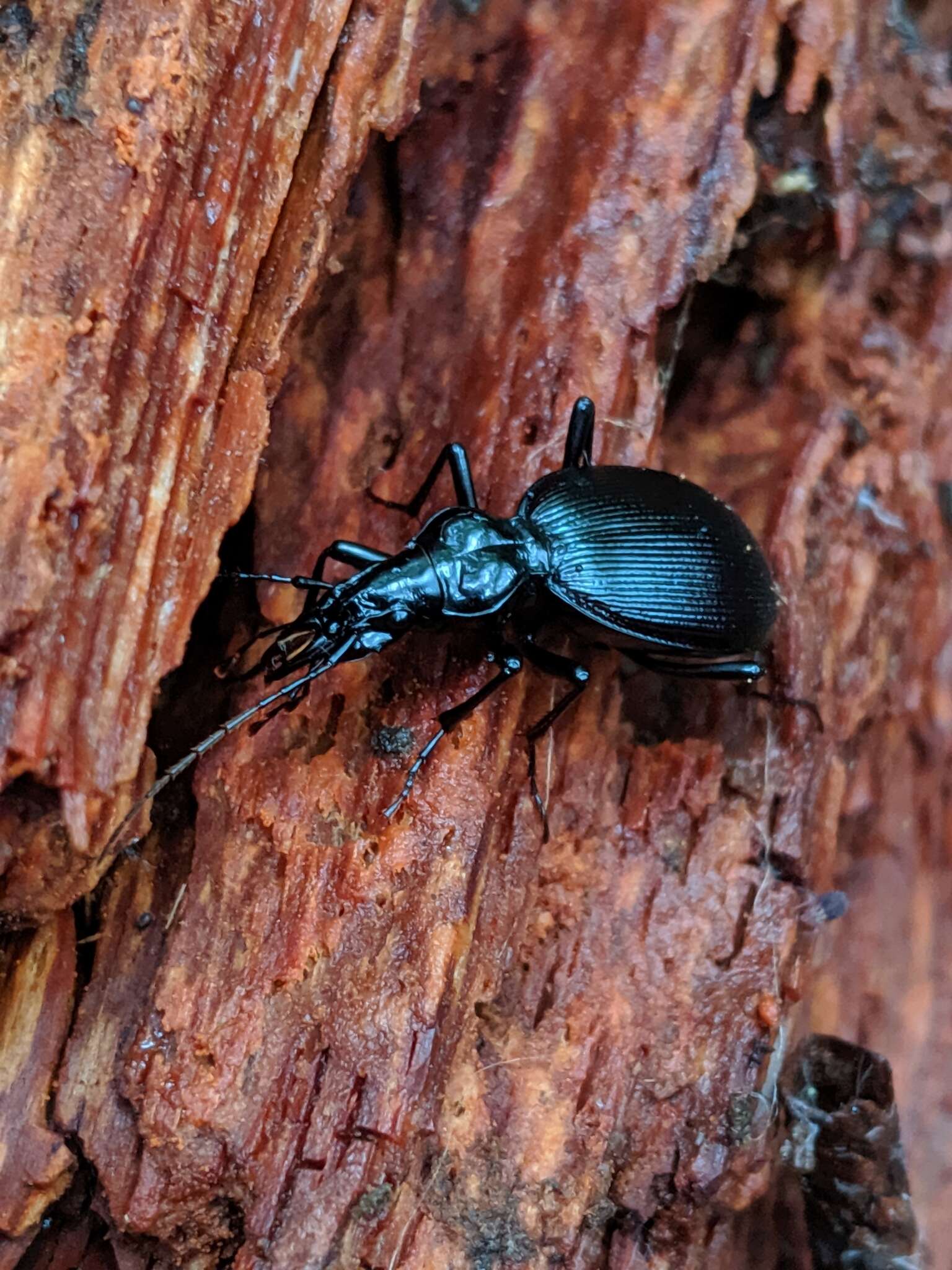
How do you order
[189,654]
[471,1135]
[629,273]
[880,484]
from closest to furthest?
[471,1135] → [189,654] → [629,273] → [880,484]

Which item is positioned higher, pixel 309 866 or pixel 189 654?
pixel 189 654

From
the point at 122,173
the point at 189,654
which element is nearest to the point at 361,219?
the point at 122,173

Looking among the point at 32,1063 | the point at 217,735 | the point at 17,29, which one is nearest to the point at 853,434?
the point at 217,735

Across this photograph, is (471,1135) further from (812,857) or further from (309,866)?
(812,857)

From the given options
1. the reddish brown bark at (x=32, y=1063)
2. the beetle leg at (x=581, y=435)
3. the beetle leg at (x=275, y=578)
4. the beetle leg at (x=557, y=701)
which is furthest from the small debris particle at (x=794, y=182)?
the reddish brown bark at (x=32, y=1063)

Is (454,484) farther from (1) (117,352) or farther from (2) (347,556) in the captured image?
(1) (117,352)

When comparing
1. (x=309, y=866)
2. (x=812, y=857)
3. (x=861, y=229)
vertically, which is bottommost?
(x=309, y=866)
